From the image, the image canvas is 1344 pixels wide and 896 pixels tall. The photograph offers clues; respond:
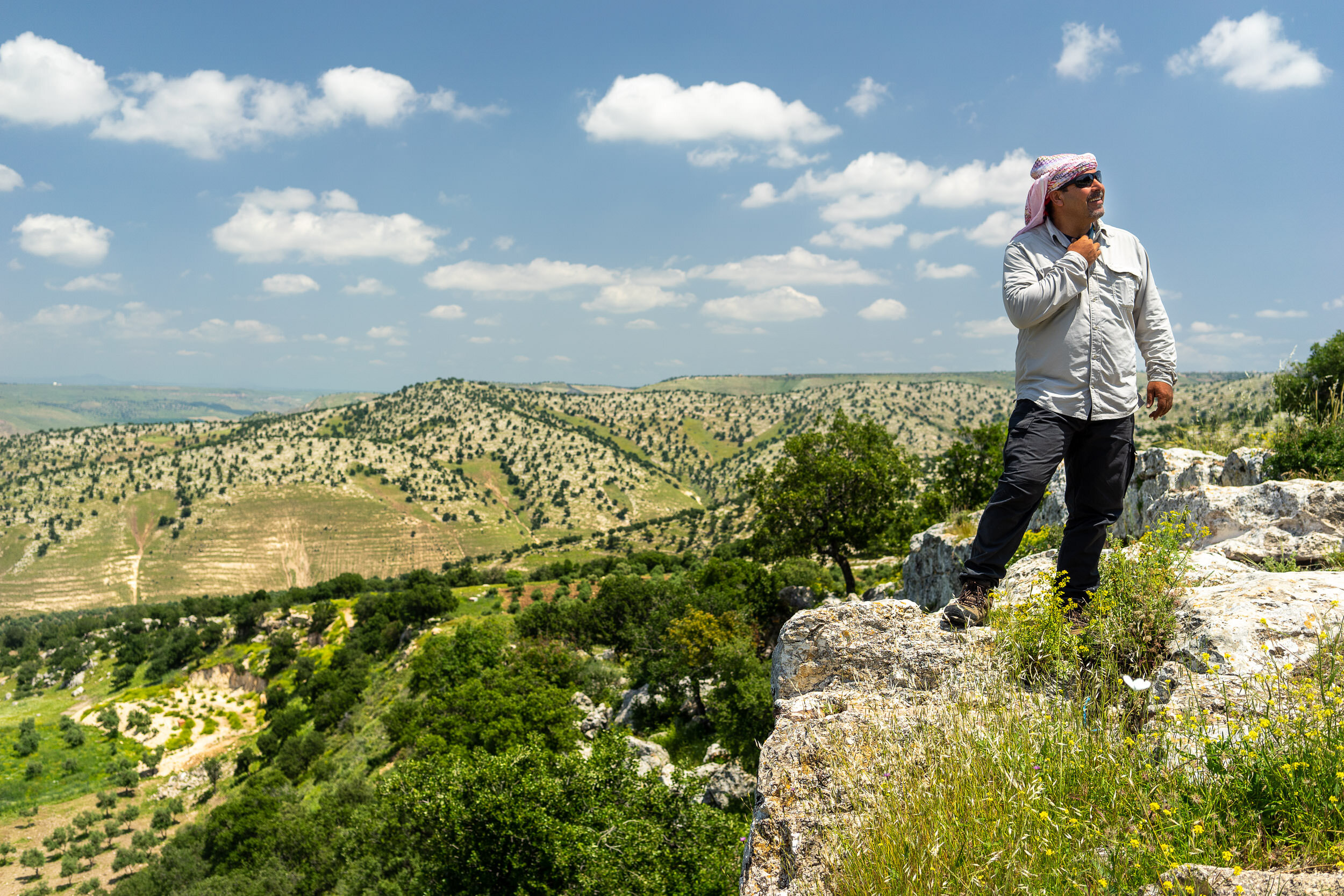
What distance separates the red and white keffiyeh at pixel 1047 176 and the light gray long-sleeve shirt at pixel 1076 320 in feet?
0.55

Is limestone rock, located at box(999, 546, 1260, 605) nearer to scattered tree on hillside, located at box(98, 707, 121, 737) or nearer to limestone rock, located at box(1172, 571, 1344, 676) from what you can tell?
limestone rock, located at box(1172, 571, 1344, 676)

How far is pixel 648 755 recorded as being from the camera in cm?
2614

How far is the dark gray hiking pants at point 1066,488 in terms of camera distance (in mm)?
4309

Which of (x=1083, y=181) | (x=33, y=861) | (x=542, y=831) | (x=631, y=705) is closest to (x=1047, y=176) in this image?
(x=1083, y=181)

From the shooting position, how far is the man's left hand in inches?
189

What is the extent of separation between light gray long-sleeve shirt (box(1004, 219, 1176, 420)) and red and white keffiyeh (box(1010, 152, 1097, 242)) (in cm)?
17

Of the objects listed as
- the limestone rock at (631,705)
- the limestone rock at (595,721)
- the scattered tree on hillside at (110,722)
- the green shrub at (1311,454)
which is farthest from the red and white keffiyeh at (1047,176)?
the scattered tree on hillside at (110,722)

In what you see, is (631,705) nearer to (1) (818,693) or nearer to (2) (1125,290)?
(1) (818,693)

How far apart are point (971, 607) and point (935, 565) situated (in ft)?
46.1

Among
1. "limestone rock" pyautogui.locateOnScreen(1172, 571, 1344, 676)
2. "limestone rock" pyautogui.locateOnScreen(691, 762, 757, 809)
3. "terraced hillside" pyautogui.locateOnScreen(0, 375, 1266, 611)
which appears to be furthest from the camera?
"terraced hillside" pyautogui.locateOnScreen(0, 375, 1266, 611)

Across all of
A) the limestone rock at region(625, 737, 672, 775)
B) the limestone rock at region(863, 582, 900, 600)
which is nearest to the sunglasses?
the limestone rock at region(863, 582, 900, 600)

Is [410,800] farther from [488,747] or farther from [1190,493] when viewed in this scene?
[1190,493]

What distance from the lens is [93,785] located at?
190 ft

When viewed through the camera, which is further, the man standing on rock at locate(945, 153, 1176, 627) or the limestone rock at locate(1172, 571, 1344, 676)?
the man standing on rock at locate(945, 153, 1176, 627)
